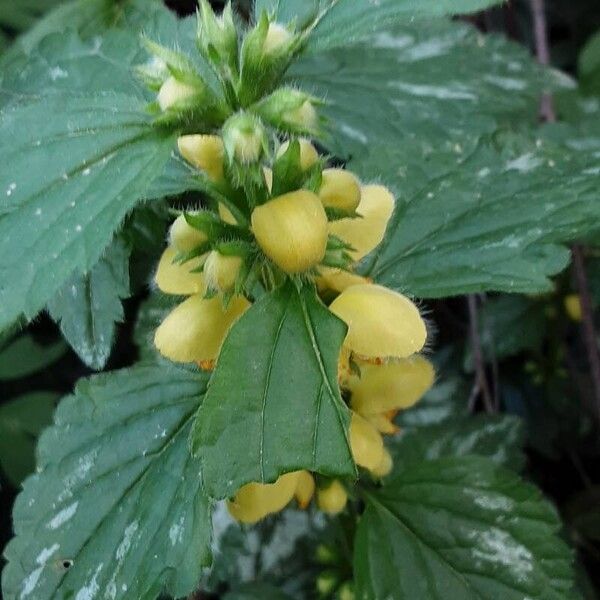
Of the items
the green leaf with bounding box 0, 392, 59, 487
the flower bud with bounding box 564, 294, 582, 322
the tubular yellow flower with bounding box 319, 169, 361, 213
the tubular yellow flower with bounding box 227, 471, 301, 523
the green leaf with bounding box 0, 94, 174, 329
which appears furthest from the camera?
the flower bud with bounding box 564, 294, 582, 322

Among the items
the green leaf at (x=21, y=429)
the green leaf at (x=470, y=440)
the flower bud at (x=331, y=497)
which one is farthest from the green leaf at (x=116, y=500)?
the green leaf at (x=470, y=440)

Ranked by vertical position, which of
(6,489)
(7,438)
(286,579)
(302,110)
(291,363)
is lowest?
(286,579)

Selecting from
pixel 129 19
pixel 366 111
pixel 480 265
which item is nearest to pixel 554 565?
pixel 480 265

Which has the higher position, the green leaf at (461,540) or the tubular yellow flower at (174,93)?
the tubular yellow flower at (174,93)

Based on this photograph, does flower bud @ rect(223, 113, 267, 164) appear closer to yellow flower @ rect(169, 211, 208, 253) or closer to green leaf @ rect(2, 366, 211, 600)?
yellow flower @ rect(169, 211, 208, 253)

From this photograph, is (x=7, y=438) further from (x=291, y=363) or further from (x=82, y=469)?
(x=291, y=363)

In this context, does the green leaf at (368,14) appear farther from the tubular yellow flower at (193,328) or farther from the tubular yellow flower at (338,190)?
the tubular yellow flower at (193,328)

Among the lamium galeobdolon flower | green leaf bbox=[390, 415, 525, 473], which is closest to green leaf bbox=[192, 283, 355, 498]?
the lamium galeobdolon flower
